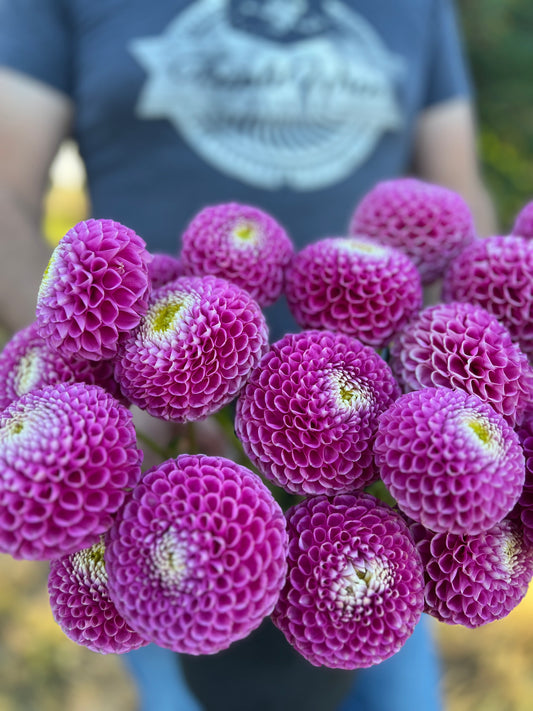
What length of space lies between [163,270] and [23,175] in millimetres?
589

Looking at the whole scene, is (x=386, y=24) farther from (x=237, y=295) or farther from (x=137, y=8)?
(x=237, y=295)

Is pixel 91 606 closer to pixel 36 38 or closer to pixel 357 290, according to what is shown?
pixel 357 290

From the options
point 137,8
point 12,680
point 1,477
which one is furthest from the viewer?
point 12,680

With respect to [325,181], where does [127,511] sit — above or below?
above

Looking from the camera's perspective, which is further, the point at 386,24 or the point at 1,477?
the point at 386,24

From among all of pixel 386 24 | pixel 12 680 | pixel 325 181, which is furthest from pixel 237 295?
pixel 12 680

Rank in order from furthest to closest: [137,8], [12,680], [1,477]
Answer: [12,680] → [137,8] → [1,477]

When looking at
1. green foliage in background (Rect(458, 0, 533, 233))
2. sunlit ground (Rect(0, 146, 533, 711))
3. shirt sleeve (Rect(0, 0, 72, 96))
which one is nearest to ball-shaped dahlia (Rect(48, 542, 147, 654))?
shirt sleeve (Rect(0, 0, 72, 96))

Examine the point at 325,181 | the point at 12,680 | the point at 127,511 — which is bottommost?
the point at 12,680

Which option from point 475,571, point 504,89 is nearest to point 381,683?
point 475,571

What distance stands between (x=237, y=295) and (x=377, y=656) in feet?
0.57

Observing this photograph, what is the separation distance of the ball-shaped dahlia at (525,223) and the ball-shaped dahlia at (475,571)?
189mm

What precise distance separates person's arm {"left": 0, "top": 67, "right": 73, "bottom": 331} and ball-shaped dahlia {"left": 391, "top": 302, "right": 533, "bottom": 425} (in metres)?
0.45

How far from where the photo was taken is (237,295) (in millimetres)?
268
